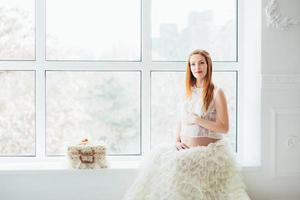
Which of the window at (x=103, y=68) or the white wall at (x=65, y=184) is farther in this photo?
the window at (x=103, y=68)

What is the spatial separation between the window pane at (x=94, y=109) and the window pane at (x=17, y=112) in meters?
0.13

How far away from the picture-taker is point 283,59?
10.3 feet

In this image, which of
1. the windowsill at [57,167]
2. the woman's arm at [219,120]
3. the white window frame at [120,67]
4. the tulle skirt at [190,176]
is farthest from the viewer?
the white window frame at [120,67]

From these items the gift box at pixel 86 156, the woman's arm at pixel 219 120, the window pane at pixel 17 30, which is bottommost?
the gift box at pixel 86 156

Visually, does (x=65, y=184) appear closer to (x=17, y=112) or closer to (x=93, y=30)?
(x=17, y=112)

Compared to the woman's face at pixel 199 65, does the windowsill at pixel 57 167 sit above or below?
below

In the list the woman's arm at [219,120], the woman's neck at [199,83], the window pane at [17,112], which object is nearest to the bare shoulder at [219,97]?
the woman's arm at [219,120]

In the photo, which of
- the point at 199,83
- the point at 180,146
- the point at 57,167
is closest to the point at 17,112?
the point at 57,167

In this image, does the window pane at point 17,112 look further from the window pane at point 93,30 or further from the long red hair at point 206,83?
the long red hair at point 206,83

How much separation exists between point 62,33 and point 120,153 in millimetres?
1023

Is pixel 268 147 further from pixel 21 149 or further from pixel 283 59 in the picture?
pixel 21 149

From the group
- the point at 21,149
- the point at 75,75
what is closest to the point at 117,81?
the point at 75,75

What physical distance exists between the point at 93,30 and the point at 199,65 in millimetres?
927

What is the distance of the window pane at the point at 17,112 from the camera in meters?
3.30
